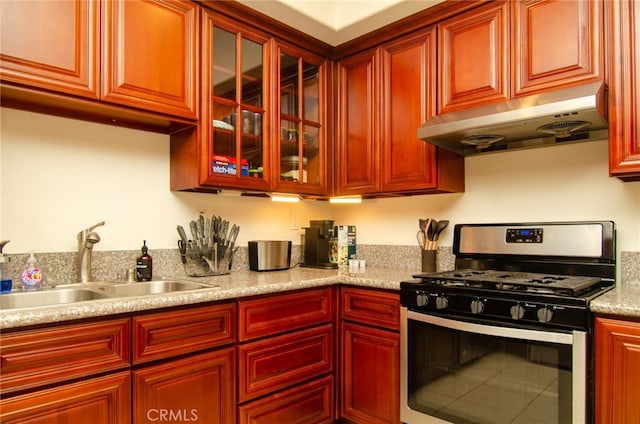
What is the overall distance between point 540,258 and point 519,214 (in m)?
0.28

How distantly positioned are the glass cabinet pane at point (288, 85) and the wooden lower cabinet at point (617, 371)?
1.88 metres

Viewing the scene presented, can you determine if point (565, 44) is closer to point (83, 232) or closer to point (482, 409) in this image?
point (482, 409)

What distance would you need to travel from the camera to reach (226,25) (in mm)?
2193

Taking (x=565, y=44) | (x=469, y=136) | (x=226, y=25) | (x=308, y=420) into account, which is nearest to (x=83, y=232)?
(x=226, y=25)

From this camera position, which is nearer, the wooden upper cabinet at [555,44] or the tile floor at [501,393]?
the tile floor at [501,393]

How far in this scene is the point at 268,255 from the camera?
98.6 inches

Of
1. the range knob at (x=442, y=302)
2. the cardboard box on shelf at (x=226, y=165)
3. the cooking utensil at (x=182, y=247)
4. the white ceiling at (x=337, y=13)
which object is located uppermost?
the white ceiling at (x=337, y=13)

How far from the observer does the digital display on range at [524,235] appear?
209 centimetres

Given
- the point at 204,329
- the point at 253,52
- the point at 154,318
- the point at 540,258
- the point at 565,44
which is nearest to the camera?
the point at 154,318

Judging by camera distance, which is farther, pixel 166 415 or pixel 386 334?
pixel 386 334

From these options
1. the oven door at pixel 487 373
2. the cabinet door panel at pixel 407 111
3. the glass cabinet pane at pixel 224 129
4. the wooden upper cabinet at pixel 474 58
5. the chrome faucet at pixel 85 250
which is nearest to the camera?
the oven door at pixel 487 373

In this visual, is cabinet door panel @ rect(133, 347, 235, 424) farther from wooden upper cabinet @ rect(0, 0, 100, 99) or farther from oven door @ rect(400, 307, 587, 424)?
wooden upper cabinet @ rect(0, 0, 100, 99)

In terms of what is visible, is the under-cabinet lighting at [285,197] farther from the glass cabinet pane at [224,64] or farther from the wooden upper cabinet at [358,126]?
the glass cabinet pane at [224,64]

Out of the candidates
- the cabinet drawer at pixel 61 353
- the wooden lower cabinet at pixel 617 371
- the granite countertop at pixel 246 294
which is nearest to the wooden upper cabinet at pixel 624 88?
the granite countertop at pixel 246 294
